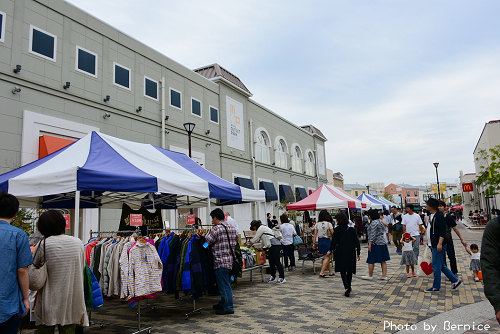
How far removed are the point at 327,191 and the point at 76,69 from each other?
1116cm

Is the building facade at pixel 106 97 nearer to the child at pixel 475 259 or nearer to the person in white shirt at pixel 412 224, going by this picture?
the person in white shirt at pixel 412 224

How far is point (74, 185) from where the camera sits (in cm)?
541

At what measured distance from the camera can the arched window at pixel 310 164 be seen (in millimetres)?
37312

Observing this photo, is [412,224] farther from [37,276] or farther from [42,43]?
[42,43]

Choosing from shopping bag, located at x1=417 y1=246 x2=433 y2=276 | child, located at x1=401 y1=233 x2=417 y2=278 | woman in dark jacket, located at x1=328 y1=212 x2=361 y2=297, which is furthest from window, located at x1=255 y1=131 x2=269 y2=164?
woman in dark jacket, located at x1=328 y1=212 x2=361 y2=297

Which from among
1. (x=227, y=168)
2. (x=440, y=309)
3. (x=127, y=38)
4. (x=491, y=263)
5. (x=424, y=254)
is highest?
(x=127, y=38)

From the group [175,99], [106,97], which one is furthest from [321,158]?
[106,97]

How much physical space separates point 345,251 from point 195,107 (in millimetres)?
14707

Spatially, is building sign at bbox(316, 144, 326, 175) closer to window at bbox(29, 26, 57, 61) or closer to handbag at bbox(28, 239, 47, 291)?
window at bbox(29, 26, 57, 61)

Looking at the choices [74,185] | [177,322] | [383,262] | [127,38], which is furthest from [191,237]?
[127,38]

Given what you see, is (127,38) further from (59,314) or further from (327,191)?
(59,314)

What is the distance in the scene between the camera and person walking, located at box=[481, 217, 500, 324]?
102 inches

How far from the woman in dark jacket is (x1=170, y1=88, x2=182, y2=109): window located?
13.0 meters

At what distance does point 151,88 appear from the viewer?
57.0 ft
